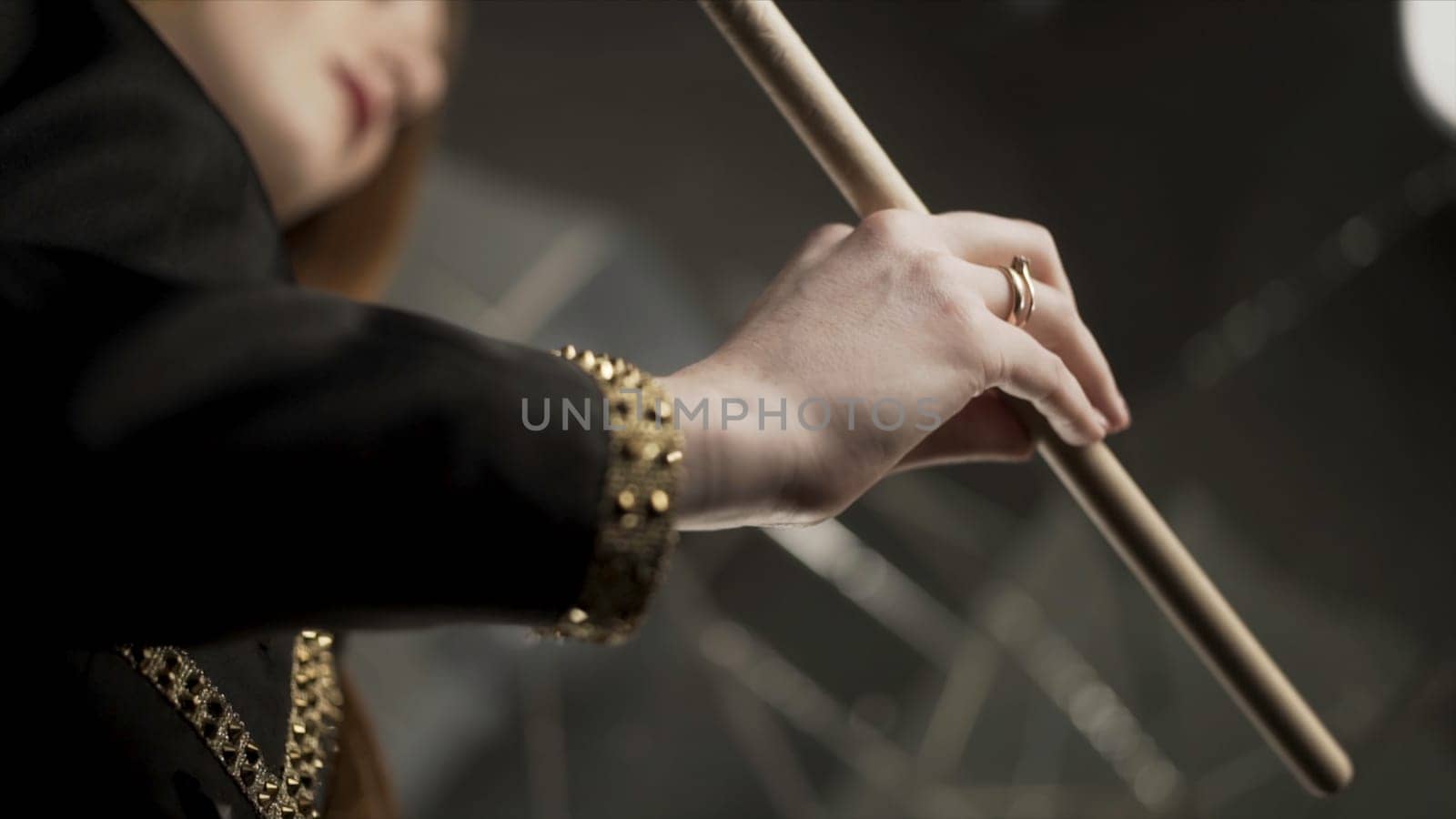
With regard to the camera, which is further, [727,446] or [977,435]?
[977,435]

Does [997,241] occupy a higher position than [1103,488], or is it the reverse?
[997,241]

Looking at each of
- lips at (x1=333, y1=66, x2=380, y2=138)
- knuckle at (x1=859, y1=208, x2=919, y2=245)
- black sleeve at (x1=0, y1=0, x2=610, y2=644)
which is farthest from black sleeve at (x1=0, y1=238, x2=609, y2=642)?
lips at (x1=333, y1=66, x2=380, y2=138)

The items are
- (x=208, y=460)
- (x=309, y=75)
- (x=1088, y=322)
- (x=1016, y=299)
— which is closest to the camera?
(x=208, y=460)

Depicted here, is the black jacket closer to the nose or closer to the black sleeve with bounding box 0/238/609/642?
the black sleeve with bounding box 0/238/609/642

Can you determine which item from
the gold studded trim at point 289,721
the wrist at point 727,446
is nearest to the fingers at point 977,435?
the wrist at point 727,446

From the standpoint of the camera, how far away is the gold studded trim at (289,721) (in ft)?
0.90

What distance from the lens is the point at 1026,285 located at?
1.02 ft

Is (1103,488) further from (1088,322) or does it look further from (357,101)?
(357,101)

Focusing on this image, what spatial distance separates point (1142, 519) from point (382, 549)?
0.94ft

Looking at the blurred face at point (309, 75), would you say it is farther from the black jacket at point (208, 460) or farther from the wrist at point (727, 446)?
the wrist at point (727, 446)

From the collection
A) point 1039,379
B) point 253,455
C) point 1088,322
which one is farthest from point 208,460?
point 1088,322

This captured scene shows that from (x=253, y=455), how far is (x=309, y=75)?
307 millimetres

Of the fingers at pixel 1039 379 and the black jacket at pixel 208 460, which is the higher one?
the black jacket at pixel 208 460

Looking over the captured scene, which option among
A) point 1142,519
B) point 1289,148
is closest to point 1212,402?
point 1289,148
